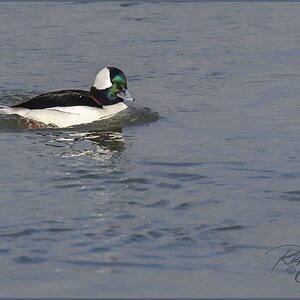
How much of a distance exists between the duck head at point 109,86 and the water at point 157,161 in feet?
1.03

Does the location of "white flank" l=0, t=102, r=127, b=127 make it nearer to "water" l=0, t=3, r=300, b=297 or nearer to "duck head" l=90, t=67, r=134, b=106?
"water" l=0, t=3, r=300, b=297

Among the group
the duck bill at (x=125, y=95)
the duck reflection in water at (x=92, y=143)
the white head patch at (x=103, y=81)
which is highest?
the white head patch at (x=103, y=81)

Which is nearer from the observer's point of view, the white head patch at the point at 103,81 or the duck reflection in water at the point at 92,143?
the duck reflection in water at the point at 92,143

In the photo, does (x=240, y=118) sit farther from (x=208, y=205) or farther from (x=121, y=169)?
(x=208, y=205)

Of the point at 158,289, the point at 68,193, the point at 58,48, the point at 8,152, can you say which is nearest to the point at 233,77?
the point at 58,48

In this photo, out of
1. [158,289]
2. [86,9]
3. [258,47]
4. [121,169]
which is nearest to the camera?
[158,289]

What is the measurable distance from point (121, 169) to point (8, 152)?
4.74ft

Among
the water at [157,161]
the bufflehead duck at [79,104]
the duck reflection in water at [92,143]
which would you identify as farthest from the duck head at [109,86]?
the duck reflection in water at [92,143]

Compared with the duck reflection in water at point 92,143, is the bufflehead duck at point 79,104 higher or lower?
higher

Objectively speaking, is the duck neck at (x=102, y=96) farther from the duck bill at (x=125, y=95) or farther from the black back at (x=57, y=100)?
the black back at (x=57, y=100)

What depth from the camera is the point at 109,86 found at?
15.2 metres

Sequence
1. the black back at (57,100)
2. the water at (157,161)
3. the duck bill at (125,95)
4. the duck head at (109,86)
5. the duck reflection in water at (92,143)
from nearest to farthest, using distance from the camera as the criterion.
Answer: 1. the water at (157,161)
2. the duck reflection in water at (92,143)
3. the black back at (57,100)
4. the duck bill at (125,95)
5. the duck head at (109,86)

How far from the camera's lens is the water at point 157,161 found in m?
8.88

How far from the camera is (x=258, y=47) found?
18922 mm
